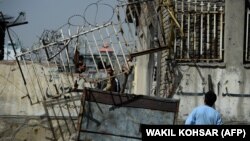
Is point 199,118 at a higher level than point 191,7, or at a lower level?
lower

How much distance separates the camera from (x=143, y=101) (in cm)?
934

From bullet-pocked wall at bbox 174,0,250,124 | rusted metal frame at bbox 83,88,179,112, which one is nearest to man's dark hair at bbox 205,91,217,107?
rusted metal frame at bbox 83,88,179,112

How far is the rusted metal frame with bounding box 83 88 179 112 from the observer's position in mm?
9320

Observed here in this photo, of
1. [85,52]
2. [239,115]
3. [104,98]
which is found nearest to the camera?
[104,98]

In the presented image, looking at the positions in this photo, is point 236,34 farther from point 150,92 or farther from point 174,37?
point 150,92

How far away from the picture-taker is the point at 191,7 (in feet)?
35.3

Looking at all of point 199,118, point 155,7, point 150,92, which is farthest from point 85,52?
point 199,118

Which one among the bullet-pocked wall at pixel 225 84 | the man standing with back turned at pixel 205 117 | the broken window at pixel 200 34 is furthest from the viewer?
the broken window at pixel 200 34

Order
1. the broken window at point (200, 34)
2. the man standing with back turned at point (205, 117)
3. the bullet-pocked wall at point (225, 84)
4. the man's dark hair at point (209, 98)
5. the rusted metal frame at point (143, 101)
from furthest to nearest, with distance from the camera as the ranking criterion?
the broken window at point (200, 34) < the bullet-pocked wall at point (225, 84) < the rusted metal frame at point (143, 101) < the man's dark hair at point (209, 98) < the man standing with back turned at point (205, 117)

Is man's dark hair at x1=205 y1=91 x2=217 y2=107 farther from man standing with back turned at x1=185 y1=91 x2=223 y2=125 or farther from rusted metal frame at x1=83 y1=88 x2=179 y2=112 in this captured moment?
rusted metal frame at x1=83 y1=88 x2=179 y2=112

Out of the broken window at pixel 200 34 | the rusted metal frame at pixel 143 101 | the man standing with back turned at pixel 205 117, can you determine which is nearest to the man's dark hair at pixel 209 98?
the man standing with back turned at pixel 205 117

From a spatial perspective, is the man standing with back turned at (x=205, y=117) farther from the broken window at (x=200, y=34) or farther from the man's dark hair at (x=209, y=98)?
the broken window at (x=200, y=34)

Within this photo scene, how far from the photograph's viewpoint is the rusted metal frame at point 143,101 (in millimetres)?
9320

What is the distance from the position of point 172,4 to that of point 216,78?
170cm
